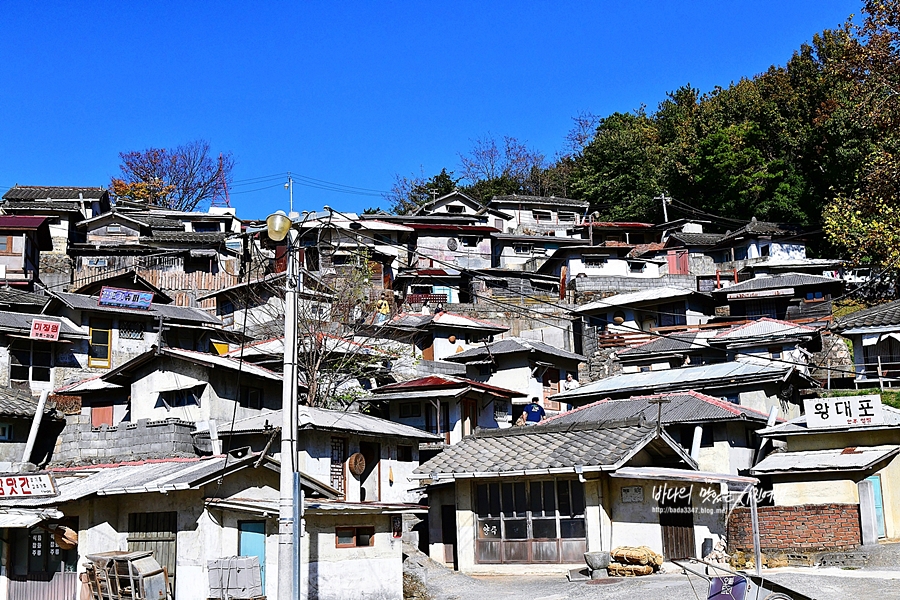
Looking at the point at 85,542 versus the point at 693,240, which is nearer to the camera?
the point at 85,542

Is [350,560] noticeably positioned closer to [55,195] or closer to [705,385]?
[705,385]

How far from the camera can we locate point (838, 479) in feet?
84.8

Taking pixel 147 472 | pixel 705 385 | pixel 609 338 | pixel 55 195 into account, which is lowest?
pixel 147 472

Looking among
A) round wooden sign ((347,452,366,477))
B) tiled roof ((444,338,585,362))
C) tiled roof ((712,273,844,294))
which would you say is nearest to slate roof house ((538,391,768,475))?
round wooden sign ((347,452,366,477))

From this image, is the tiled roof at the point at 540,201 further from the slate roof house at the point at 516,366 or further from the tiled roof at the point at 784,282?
the slate roof house at the point at 516,366

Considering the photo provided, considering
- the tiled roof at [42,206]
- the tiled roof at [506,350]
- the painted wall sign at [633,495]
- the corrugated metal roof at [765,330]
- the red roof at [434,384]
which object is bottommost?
the painted wall sign at [633,495]

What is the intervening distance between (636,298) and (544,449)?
100.0ft

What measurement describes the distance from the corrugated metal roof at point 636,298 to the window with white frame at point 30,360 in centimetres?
3052

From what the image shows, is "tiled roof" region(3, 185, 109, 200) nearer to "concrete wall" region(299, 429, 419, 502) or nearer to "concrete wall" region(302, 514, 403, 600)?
"concrete wall" region(299, 429, 419, 502)

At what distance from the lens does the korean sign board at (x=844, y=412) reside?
27.7m

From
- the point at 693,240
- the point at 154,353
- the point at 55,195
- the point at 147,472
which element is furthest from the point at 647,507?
the point at 55,195

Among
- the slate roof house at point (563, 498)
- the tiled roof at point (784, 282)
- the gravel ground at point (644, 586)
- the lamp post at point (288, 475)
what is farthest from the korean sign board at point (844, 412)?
the tiled roof at point (784, 282)

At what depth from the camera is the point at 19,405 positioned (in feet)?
115

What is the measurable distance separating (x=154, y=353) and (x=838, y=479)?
23570 mm
